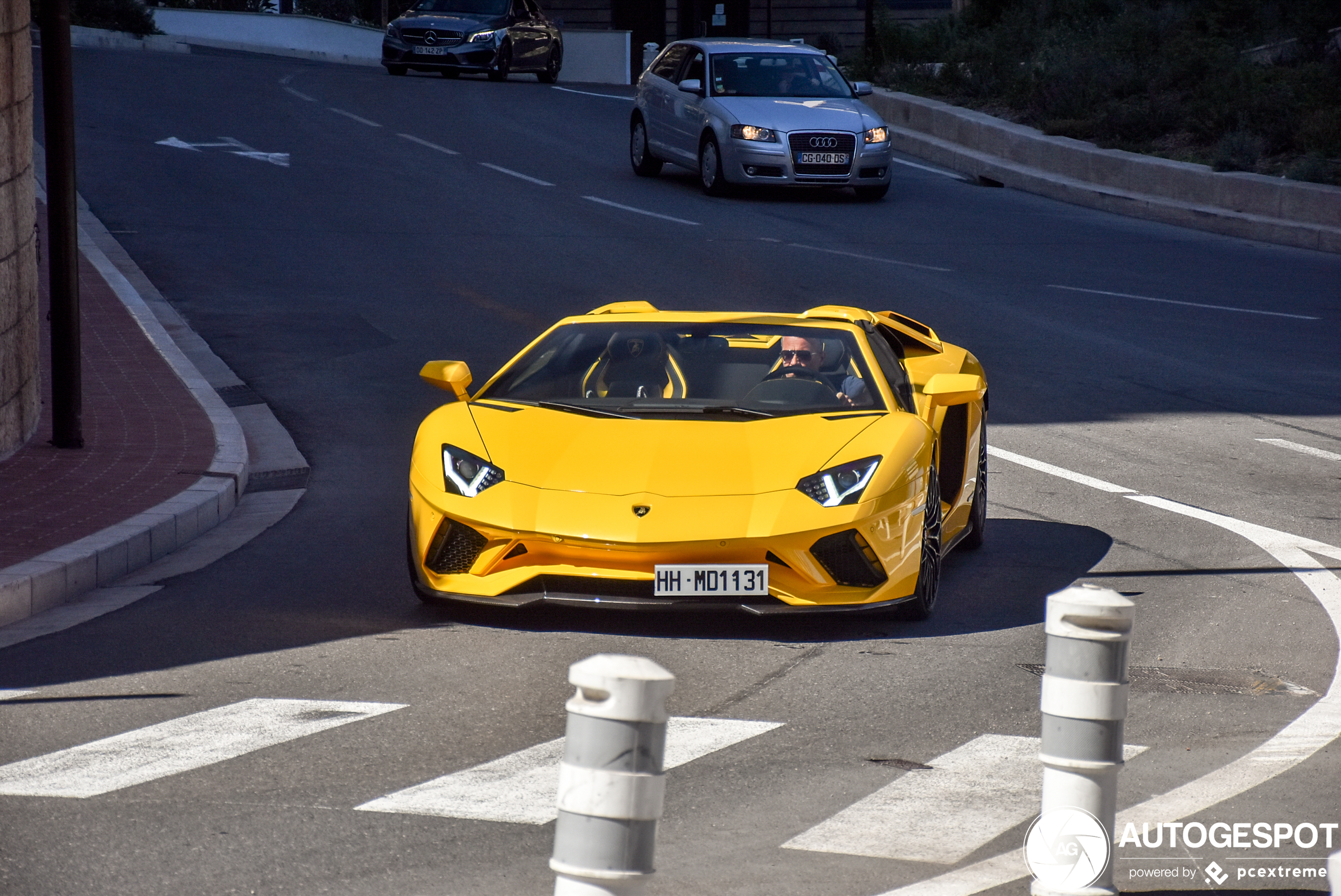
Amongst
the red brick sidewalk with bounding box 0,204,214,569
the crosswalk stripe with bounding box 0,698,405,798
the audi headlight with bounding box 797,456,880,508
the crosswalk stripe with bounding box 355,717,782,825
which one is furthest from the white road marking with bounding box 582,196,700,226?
the crosswalk stripe with bounding box 355,717,782,825

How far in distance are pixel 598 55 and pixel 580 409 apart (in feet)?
135

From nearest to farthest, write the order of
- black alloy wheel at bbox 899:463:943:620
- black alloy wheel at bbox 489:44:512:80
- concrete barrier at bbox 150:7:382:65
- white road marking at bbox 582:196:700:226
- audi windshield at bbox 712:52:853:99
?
black alloy wheel at bbox 899:463:943:620, white road marking at bbox 582:196:700:226, audi windshield at bbox 712:52:853:99, black alloy wheel at bbox 489:44:512:80, concrete barrier at bbox 150:7:382:65

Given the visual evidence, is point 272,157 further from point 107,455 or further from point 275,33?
point 275,33

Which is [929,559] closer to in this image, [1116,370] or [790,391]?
[790,391]

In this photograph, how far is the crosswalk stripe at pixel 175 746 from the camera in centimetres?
539

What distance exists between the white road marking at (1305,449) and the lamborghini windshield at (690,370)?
4548 millimetres

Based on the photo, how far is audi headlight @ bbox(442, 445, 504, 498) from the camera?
7.50 metres

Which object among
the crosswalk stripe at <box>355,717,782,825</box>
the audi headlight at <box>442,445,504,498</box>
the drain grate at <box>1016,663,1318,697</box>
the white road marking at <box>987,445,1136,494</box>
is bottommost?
the white road marking at <box>987,445,1136,494</box>

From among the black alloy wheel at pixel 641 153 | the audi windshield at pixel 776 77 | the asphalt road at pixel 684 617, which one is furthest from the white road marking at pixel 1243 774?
the black alloy wheel at pixel 641 153

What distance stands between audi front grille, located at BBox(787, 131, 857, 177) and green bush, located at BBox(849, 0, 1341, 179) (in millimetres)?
4973

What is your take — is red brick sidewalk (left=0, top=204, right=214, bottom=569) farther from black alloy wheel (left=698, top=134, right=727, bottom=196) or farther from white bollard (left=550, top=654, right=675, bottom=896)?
black alloy wheel (left=698, top=134, right=727, bottom=196)

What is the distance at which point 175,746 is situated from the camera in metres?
5.79

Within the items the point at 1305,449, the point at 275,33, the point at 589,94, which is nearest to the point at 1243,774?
the point at 1305,449

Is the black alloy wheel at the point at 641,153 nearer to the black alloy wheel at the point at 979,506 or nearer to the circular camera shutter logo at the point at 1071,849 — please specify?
the black alloy wheel at the point at 979,506
